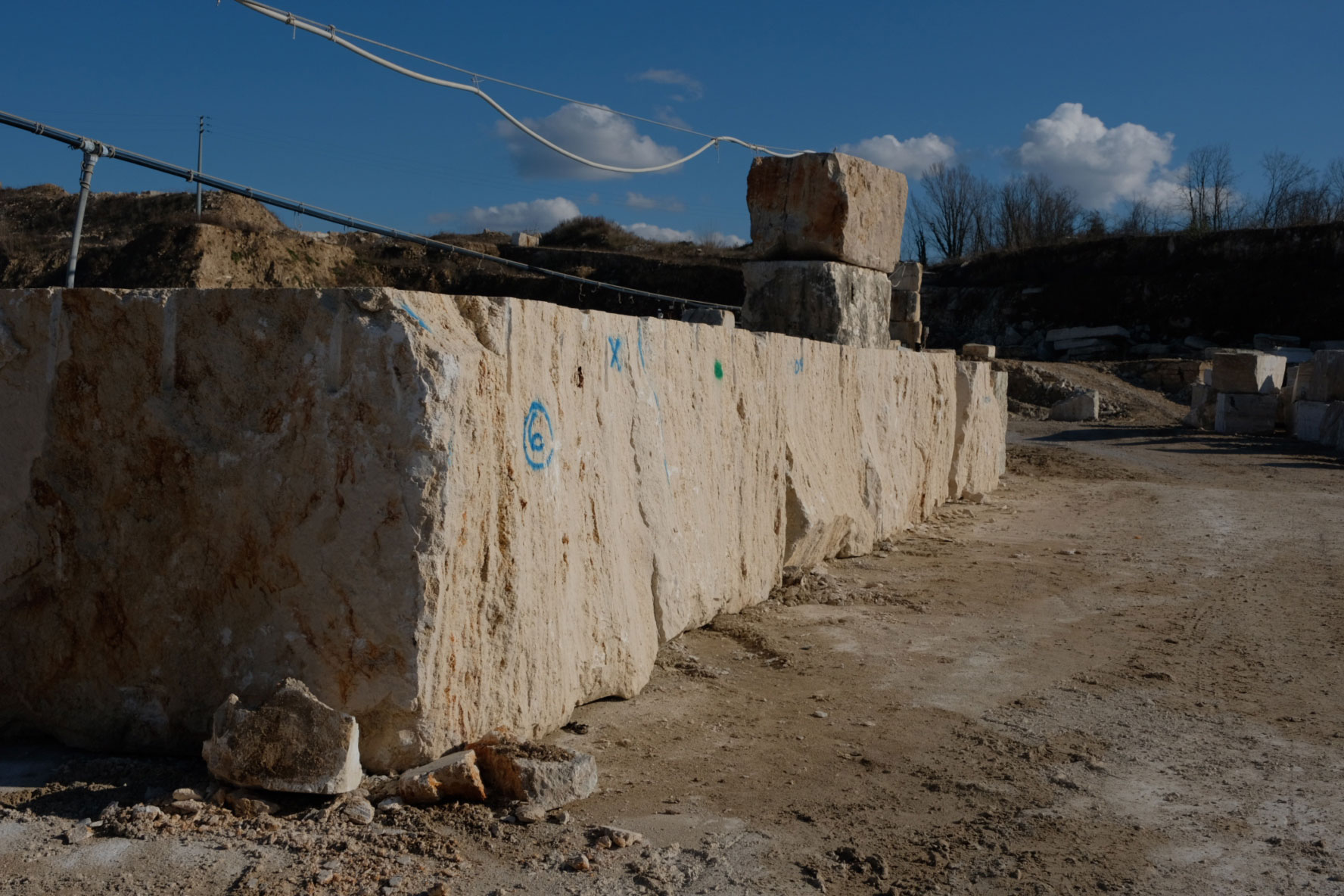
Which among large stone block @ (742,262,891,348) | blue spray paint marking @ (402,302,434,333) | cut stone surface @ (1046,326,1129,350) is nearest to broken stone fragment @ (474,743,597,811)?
blue spray paint marking @ (402,302,434,333)

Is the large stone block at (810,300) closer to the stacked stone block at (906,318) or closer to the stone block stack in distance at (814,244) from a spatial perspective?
the stone block stack in distance at (814,244)

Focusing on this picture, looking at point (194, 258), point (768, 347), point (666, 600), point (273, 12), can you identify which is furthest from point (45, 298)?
point (194, 258)

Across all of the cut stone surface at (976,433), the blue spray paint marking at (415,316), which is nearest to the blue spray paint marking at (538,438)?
the blue spray paint marking at (415,316)

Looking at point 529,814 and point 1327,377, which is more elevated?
point 1327,377

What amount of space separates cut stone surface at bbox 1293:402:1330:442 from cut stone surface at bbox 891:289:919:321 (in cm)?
604

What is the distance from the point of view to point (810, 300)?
24.3 ft

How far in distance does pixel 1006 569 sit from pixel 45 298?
17.0ft

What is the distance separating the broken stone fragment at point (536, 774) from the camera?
8.95 ft

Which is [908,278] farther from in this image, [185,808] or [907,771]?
[185,808]

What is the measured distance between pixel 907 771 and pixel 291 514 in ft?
6.40

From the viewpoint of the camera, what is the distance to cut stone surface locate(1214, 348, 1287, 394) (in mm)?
16859

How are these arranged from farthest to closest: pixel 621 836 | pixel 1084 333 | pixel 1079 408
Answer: pixel 1084 333, pixel 1079 408, pixel 621 836

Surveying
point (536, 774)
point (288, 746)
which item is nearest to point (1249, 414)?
point (536, 774)

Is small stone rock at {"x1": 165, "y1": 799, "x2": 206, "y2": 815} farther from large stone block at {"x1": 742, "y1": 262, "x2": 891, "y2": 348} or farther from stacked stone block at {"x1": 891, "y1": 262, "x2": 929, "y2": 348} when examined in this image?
stacked stone block at {"x1": 891, "y1": 262, "x2": 929, "y2": 348}
